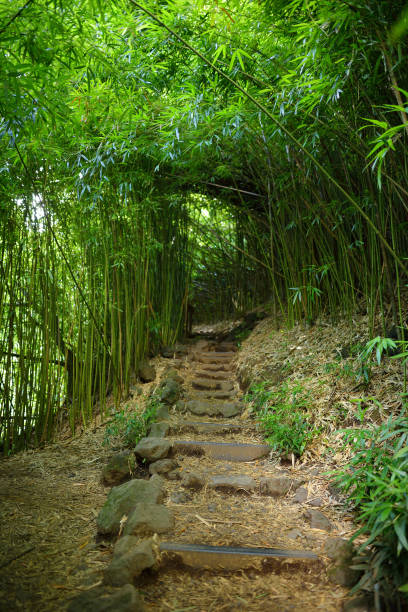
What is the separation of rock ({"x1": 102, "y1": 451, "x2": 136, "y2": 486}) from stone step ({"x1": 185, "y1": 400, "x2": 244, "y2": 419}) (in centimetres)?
82

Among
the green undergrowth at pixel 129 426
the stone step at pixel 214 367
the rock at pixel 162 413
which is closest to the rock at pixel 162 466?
the green undergrowth at pixel 129 426

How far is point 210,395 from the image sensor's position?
9.98ft

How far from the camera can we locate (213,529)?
1.42 m

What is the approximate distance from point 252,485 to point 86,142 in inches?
81.4

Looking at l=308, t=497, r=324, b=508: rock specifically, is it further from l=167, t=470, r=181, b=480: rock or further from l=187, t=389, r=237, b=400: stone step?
l=187, t=389, r=237, b=400: stone step

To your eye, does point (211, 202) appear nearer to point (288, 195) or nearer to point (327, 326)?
point (288, 195)

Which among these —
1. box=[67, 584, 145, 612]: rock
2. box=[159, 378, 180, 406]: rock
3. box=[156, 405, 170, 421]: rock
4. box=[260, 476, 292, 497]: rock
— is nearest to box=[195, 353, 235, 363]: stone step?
box=[159, 378, 180, 406]: rock

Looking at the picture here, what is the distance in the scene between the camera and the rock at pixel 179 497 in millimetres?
1635

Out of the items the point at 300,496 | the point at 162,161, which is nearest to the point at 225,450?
the point at 300,496

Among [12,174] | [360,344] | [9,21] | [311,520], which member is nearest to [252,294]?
[360,344]

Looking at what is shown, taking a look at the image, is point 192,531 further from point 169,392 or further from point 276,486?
point 169,392

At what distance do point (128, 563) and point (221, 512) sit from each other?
0.52 m

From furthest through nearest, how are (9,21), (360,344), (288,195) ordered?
(288,195), (360,344), (9,21)

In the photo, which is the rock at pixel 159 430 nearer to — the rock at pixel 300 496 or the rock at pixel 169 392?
the rock at pixel 169 392
